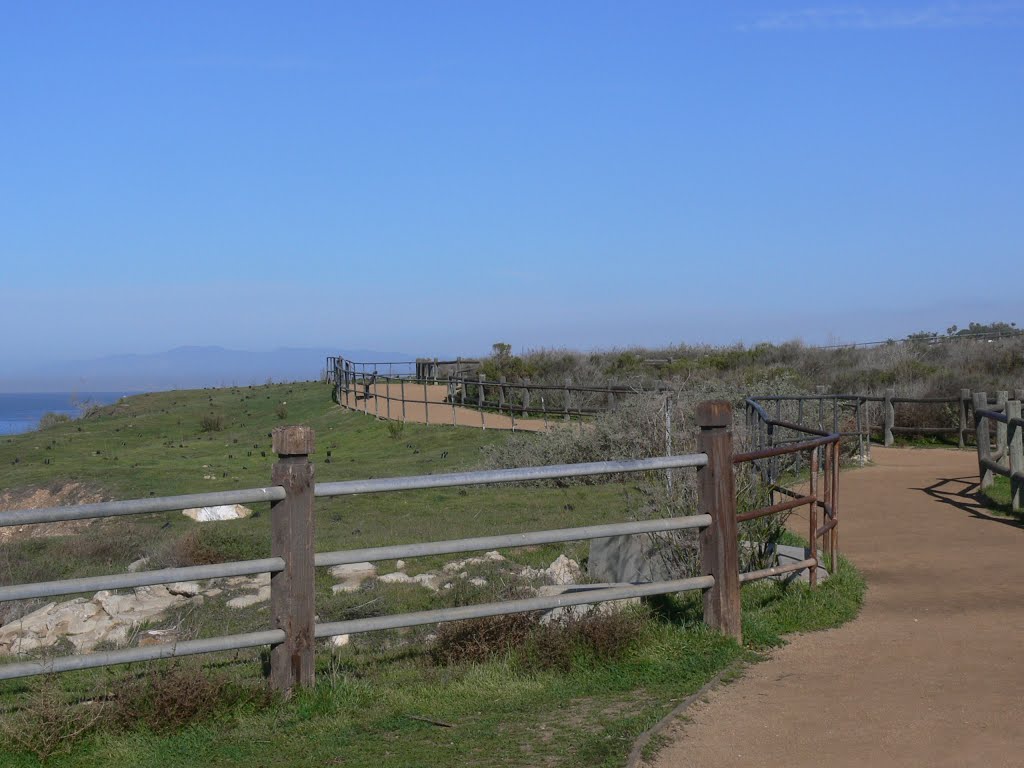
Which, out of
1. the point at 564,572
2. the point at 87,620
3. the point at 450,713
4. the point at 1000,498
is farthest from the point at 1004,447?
the point at 450,713

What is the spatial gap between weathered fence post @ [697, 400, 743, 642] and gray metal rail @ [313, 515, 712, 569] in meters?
0.10

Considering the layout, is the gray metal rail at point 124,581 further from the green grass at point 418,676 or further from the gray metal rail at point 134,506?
the green grass at point 418,676

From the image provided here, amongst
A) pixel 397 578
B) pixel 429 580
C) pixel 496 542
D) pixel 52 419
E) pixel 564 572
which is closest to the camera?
pixel 496 542

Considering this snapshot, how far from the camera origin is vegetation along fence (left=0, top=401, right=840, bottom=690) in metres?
5.23

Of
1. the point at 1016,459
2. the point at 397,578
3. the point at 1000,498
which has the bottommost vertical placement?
the point at 397,578

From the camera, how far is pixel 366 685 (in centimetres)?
588

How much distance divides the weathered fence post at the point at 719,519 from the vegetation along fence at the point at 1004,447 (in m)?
7.26

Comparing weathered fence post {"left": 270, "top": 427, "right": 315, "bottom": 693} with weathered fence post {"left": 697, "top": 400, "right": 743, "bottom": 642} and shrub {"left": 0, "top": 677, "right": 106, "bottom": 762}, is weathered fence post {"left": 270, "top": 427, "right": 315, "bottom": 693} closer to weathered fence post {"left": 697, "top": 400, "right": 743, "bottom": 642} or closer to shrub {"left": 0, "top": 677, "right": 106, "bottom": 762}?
shrub {"left": 0, "top": 677, "right": 106, "bottom": 762}

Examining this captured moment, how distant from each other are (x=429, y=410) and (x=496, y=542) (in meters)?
30.8

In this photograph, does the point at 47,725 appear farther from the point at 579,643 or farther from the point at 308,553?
the point at 579,643

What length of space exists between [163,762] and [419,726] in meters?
1.16

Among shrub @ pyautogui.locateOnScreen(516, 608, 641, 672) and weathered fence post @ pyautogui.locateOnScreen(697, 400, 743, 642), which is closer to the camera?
shrub @ pyautogui.locateOnScreen(516, 608, 641, 672)

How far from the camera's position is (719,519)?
21.3ft

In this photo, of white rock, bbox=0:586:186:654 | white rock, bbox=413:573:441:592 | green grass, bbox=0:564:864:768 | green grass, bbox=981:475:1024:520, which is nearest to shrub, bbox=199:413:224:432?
white rock, bbox=0:586:186:654
